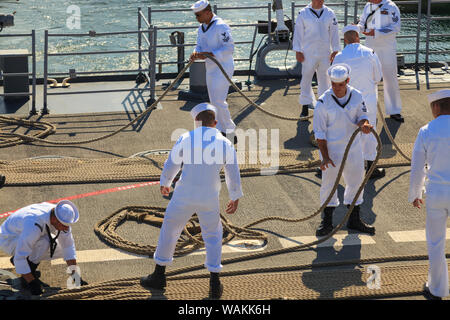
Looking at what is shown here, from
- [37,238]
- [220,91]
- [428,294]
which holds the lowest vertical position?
[428,294]

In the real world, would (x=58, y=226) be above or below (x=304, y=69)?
below

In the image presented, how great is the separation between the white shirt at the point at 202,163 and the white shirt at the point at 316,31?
209 inches

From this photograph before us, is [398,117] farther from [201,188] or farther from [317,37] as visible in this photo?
[201,188]

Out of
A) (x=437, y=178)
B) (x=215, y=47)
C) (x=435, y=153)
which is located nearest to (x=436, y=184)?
(x=437, y=178)

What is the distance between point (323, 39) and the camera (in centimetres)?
1171

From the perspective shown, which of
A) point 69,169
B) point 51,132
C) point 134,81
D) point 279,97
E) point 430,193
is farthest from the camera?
point 134,81

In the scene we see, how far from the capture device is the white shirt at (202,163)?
6.61m

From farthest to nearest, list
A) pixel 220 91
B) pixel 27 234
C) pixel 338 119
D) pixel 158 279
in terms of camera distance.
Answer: pixel 220 91
pixel 338 119
pixel 158 279
pixel 27 234

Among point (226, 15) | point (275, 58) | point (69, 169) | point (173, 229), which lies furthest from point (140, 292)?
point (226, 15)

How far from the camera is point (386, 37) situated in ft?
38.4

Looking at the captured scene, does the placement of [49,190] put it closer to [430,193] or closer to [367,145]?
[367,145]

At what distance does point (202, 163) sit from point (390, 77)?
6104 millimetres

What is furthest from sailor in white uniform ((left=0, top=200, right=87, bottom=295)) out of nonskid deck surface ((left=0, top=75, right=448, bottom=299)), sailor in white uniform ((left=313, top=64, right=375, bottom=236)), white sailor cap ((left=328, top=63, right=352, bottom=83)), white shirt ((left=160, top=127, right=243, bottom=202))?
white sailor cap ((left=328, top=63, right=352, bottom=83))

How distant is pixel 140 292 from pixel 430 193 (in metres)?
2.64
